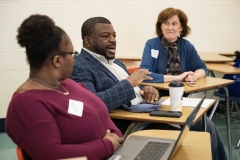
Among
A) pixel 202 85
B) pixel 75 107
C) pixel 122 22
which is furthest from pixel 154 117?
pixel 122 22

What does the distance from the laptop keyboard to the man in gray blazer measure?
56 centimetres

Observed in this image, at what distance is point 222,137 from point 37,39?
276 centimetres

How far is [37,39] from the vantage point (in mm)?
1323

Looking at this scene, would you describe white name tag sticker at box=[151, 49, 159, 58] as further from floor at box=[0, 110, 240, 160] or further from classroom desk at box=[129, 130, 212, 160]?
classroom desk at box=[129, 130, 212, 160]

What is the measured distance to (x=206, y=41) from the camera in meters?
4.46

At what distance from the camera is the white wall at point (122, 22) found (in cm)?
365

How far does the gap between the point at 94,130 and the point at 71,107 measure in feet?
0.47

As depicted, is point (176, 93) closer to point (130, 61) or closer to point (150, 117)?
point (150, 117)

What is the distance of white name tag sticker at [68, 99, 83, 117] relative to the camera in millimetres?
1355

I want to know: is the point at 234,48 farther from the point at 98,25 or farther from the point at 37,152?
the point at 37,152

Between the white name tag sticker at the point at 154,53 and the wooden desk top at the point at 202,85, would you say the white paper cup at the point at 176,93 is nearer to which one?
the wooden desk top at the point at 202,85

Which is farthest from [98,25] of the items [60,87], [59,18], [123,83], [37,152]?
[59,18]

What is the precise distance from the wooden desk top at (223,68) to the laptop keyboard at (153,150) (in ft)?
6.81

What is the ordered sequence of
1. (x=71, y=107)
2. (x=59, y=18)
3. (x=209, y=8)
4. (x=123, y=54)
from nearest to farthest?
1. (x=71, y=107)
2. (x=59, y=18)
3. (x=123, y=54)
4. (x=209, y=8)
